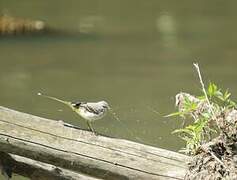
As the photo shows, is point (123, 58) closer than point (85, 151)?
No

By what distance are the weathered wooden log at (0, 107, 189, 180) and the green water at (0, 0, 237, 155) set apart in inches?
87.7

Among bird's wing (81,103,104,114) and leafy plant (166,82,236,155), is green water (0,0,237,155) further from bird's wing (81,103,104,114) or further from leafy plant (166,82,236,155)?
leafy plant (166,82,236,155)

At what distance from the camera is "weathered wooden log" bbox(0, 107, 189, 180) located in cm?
362

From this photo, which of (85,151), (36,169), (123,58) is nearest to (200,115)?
(85,151)

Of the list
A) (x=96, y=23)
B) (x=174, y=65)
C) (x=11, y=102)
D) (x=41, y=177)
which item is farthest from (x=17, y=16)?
(x=41, y=177)

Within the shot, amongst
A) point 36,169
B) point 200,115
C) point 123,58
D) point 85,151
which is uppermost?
point 200,115

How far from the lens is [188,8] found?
1448 centimetres

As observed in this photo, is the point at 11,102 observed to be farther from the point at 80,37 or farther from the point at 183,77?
the point at 80,37

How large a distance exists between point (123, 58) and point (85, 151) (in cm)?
699

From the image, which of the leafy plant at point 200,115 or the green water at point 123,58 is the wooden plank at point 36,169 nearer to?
the leafy plant at point 200,115

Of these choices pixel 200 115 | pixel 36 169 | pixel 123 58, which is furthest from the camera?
pixel 123 58

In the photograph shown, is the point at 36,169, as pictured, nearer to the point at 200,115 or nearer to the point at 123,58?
the point at 200,115

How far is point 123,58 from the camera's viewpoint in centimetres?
1066

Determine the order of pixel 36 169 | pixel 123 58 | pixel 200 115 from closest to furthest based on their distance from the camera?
1. pixel 200 115
2. pixel 36 169
3. pixel 123 58
